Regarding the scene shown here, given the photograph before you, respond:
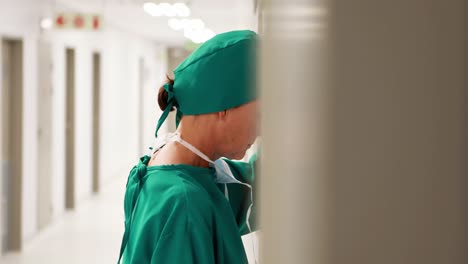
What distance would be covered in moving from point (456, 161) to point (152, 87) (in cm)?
1675

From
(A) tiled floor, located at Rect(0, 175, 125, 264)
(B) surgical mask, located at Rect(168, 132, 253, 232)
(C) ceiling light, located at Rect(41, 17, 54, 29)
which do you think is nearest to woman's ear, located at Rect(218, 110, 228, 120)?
(B) surgical mask, located at Rect(168, 132, 253, 232)

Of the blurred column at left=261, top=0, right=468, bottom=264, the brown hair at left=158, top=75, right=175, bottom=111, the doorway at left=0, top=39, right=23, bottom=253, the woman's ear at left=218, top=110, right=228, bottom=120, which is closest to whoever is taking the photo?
the blurred column at left=261, top=0, right=468, bottom=264

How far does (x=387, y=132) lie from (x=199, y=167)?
1.05 m

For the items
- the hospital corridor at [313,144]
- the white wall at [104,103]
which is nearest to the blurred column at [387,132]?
the hospital corridor at [313,144]

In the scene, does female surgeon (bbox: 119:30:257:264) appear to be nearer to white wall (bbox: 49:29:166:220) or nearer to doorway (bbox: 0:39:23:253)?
doorway (bbox: 0:39:23:253)

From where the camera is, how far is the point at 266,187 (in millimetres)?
414

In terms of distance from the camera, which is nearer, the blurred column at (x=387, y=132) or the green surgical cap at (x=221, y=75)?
the blurred column at (x=387, y=132)

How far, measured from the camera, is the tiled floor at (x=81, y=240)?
563 centimetres

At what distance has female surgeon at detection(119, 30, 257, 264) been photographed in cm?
112

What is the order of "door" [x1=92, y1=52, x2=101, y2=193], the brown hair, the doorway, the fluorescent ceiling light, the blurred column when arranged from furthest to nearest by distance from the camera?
1. "door" [x1=92, y1=52, x2=101, y2=193]
2. the fluorescent ceiling light
3. the doorway
4. the brown hair
5. the blurred column

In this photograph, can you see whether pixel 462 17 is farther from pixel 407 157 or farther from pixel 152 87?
pixel 152 87

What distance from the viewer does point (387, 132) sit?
211 millimetres

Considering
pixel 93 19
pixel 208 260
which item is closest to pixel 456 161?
pixel 208 260

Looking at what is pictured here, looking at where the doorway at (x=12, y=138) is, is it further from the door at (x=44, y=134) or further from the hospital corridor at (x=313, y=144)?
the hospital corridor at (x=313, y=144)
